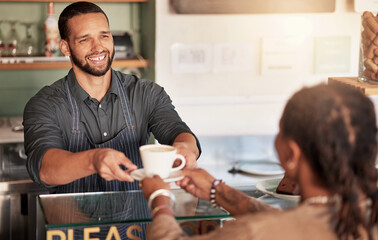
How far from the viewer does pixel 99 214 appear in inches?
67.8

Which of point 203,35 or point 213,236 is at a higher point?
point 203,35

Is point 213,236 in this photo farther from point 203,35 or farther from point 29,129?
point 203,35

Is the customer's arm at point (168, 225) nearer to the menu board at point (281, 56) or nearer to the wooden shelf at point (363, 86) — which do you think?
the wooden shelf at point (363, 86)

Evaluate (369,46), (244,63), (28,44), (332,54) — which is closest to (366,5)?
(332,54)

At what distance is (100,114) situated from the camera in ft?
7.88

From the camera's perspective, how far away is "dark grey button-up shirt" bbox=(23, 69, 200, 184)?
7.36 feet

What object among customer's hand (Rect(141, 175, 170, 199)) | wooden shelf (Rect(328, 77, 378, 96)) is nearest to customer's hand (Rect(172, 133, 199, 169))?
customer's hand (Rect(141, 175, 170, 199))

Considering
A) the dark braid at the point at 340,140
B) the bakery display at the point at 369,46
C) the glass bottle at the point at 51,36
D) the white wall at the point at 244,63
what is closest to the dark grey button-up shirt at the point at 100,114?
the bakery display at the point at 369,46

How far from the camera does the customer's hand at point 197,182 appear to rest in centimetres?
174

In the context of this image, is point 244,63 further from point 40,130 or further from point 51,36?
point 40,130

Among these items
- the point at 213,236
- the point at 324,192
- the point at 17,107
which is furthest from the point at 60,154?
the point at 17,107

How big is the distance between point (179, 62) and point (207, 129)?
413 mm

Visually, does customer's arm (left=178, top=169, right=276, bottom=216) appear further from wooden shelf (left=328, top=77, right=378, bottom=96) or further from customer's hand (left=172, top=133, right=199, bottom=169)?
wooden shelf (left=328, top=77, right=378, bottom=96)

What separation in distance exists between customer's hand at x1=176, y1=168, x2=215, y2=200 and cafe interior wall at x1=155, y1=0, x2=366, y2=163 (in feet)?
5.52
